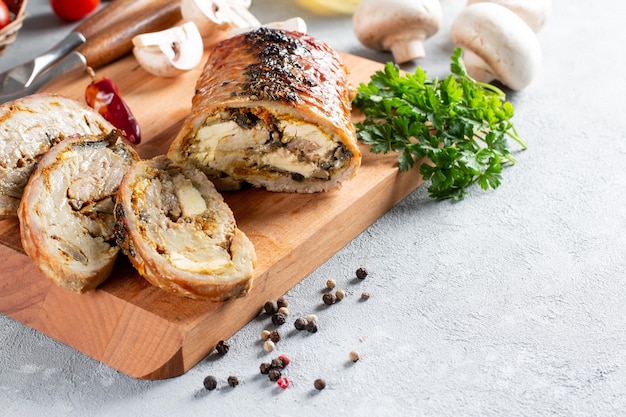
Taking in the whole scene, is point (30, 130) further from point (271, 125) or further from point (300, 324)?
point (300, 324)

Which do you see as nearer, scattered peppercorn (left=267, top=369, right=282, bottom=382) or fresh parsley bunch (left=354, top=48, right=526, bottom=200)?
scattered peppercorn (left=267, top=369, right=282, bottom=382)

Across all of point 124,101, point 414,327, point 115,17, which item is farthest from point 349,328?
point 115,17

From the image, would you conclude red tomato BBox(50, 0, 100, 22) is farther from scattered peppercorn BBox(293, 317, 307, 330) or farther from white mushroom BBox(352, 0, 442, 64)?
scattered peppercorn BBox(293, 317, 307, 330)

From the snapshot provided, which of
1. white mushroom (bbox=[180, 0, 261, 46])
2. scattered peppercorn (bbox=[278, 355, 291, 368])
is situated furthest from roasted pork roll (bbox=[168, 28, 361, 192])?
white mushroom (bbox=[180, 0, 261, 46])

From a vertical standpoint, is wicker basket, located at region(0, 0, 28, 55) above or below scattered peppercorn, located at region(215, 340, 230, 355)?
above

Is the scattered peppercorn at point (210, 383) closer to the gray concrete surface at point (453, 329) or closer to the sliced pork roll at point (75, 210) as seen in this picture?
the gray concrete surface at point (453, 329)

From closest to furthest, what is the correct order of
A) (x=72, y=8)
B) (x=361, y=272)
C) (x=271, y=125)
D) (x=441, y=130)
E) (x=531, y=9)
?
(x=361, y=272) → (x=271, y=125) → (x=441, y=130) → (x=531, y=9) → (x=72, y=8)

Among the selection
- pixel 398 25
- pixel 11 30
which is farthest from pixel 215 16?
pixel 11 30
